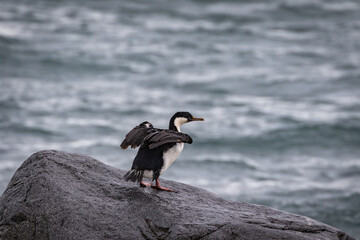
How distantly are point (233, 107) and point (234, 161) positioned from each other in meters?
3.80

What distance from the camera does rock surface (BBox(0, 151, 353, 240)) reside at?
627 centimetres

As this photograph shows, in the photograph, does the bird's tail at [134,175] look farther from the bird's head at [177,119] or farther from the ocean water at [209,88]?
the ocean water at [209,88]

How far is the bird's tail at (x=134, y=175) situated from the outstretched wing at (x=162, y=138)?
0.34 meters

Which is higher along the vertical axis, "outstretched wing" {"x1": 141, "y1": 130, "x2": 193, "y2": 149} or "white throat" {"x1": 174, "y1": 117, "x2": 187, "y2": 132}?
"white throat" {"x1": 174, "y1": 117, "x2": 187, "y2": 132}

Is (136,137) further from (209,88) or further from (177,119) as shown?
(209,88)

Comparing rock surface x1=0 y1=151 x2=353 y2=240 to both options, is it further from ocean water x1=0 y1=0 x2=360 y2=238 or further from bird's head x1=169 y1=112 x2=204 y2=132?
ocean water x1=0 y1=0 x2=360 y2=238

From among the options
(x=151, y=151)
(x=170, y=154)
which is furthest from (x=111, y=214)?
(x=170, y=154)

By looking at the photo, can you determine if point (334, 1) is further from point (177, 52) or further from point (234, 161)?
point (234, 161)

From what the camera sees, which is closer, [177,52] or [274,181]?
[274,181]

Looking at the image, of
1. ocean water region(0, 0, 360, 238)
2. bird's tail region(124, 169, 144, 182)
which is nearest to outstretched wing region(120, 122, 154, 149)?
bird's tail region(124, 169, 144, 182)

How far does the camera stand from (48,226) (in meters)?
6.27

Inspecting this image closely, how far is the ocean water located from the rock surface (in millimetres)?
6975

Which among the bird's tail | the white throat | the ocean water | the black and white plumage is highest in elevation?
the ocean water

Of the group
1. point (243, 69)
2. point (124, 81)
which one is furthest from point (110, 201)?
point (243, 69)
